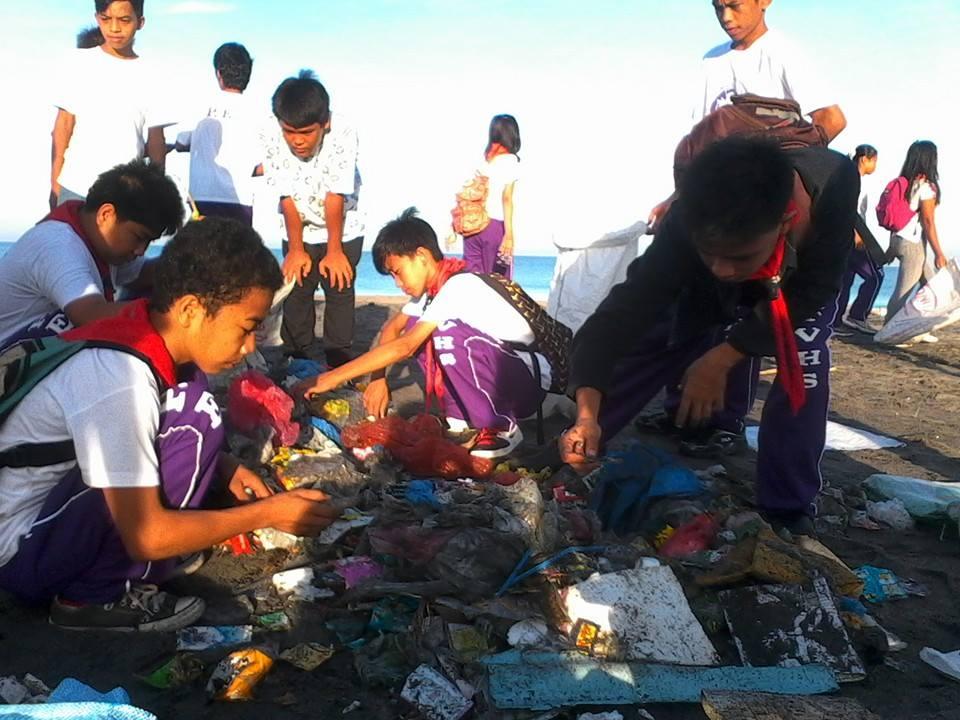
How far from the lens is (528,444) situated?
438 centimetres

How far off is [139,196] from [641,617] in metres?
2.28

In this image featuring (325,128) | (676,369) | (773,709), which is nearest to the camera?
(773,709)

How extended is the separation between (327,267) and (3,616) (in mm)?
3093

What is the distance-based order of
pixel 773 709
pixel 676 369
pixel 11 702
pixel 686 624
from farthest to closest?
1. pixel 676 369
2. pixel 686 624
3. pixel 11 702
4. pixel 773 709

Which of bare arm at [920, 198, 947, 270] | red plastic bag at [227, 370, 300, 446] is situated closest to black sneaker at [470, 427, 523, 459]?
red plastic bag at [227, 370, 300, 446]

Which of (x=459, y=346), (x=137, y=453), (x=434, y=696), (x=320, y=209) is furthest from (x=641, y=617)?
(x=320, y=209)

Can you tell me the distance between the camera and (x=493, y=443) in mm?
4055

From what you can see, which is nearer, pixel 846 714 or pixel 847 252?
pixel 846 714

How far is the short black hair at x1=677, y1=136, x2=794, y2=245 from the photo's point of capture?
2.34 metres

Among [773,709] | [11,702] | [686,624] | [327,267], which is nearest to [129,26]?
[327,267]

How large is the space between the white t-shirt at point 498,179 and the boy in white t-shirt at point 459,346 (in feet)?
8.68

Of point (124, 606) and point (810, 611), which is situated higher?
point (810, 611)

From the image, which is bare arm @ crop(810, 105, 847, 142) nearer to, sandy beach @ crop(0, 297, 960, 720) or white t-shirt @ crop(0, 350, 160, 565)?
sandy beach @ crop(0, 297, 960, 720)

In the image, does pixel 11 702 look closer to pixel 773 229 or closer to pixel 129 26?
pixel 773 229
